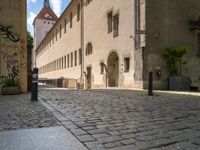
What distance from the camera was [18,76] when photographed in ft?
41.9

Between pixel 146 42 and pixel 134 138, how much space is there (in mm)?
12325

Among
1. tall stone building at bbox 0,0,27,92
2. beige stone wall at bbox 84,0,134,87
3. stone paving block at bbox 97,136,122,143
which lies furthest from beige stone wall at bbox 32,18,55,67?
stone paving block at bbox 97,136,122,143

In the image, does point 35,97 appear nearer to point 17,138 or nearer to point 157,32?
point 17,138

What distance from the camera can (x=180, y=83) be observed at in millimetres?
15242

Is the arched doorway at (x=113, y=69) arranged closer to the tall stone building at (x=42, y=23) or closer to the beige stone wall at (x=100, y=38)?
the beige stone wall at (x=100, y=38)

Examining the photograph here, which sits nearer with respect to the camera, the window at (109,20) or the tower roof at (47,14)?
the window at (109,20)

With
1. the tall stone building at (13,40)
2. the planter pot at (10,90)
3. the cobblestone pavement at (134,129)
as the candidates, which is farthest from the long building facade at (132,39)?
the cobblestone pavement at (134,129)

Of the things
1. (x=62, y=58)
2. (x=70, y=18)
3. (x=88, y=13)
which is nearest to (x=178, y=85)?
(x=88, y=13)

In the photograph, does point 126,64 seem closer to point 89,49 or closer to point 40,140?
point 89,49

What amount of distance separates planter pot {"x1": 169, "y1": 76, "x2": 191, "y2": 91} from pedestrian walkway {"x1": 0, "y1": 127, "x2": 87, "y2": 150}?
11.7 meters

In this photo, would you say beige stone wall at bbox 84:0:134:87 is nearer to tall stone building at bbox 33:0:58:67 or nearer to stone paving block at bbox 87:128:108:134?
stone paving block at bbox 87:128:108:134

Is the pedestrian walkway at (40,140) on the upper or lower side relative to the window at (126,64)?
lower

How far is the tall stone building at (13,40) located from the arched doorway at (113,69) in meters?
9.12

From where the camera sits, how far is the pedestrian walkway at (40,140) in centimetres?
361
